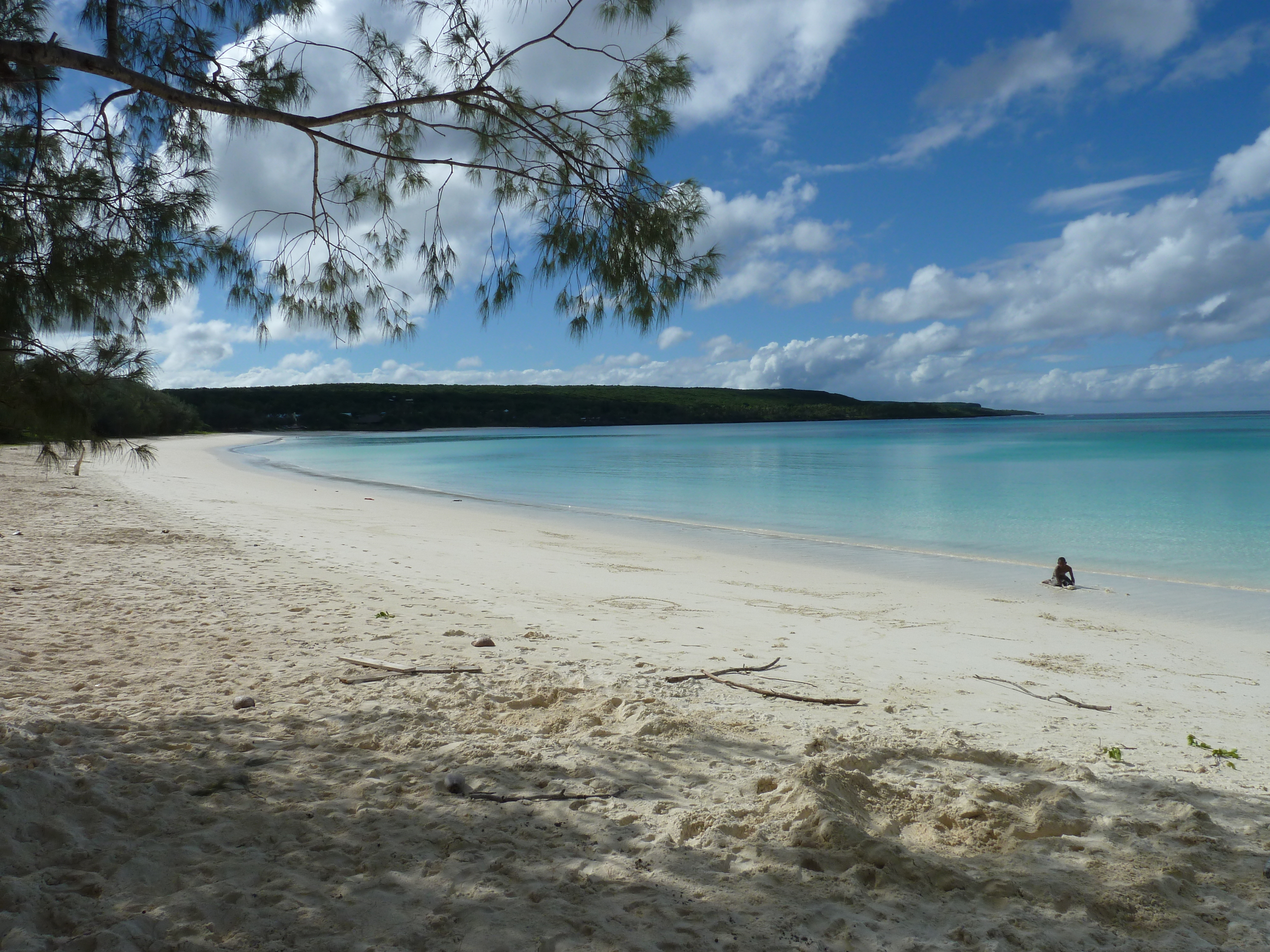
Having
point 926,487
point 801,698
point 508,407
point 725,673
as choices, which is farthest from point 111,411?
point 508,407

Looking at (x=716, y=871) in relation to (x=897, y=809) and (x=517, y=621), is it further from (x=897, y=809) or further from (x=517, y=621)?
(x=517, y=621)

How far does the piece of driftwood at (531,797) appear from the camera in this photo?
3.01m

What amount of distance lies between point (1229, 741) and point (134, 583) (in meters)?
8.13

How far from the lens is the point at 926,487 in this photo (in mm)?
24438

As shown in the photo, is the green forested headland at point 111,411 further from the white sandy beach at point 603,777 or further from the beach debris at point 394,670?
the beach debris at point 394,670

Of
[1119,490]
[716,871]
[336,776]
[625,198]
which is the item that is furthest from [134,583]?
[1119,490]

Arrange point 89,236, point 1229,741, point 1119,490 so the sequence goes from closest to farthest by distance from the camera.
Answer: point 1229,741 < point 89,236 < point 1119,490

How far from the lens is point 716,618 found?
21.9 ft

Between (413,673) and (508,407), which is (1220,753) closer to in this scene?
(413,673)

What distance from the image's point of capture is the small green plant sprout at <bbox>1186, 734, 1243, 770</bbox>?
370 centimetres

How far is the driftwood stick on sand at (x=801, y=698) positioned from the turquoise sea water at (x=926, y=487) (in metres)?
8.43

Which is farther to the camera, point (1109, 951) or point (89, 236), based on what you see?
point (89, 236)

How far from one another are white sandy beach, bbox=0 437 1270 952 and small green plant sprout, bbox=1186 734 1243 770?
68 millimetres

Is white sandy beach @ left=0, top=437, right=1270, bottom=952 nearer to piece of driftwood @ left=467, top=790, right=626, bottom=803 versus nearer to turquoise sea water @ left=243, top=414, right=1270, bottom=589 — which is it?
piece of driftwood @ left=467, top=790, right=626, bottom=803
